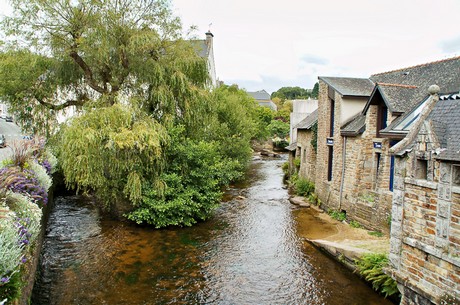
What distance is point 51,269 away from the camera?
31.7 feet

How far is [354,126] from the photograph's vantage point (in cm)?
1435

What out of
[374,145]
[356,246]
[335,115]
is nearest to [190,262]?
[356,246]

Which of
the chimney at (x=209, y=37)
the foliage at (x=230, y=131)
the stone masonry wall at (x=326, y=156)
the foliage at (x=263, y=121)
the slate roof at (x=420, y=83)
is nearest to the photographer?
the slate roof at (x=420, y=83)

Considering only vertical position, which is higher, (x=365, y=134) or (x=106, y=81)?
(x=106, y=81)

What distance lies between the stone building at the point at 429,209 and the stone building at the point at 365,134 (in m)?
3.62

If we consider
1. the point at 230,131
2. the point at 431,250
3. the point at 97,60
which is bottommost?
the point at 431,250

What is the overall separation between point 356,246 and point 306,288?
8.72ft

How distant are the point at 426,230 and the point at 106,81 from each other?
1327 centimetres

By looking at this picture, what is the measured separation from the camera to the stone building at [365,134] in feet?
39.7

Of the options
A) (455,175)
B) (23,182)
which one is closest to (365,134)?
(455,175)

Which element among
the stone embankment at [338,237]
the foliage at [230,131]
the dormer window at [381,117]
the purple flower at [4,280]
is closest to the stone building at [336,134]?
the stone embankment at [338,237]

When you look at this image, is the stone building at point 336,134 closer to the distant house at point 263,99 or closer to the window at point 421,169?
the window at point 421,169

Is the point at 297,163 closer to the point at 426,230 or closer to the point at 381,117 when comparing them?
the point at 381,117

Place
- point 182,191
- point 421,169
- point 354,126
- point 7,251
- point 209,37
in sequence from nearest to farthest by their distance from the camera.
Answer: point 7,251 → point 421,169 → point 182,191 → point 354,126 → point 209,37
